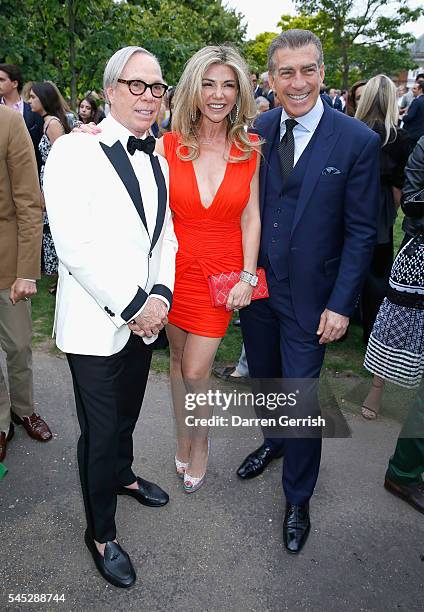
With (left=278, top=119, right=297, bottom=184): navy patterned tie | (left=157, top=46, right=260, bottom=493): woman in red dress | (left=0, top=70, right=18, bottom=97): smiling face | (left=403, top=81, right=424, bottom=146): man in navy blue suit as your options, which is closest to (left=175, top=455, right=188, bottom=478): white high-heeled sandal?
(left=157, top=46, right=260, bottom=493): woman in red dress

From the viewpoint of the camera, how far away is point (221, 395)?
415 centimetres

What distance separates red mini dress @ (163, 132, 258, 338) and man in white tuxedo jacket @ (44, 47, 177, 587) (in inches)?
6.8

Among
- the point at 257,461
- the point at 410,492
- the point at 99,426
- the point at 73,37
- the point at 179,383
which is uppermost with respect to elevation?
the point at 73,37

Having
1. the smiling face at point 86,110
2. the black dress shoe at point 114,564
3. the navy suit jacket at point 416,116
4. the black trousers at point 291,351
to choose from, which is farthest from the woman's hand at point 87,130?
the navy suit jacket at point 416,116

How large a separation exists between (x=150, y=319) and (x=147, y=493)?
1.17 meters

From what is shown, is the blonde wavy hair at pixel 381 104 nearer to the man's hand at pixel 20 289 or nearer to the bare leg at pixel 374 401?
the bare leg at pixel 374 401

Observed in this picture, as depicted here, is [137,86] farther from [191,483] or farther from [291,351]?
[191,483]

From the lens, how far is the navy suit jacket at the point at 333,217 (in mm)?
2385

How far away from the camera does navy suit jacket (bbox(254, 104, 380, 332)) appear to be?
7.82 ft

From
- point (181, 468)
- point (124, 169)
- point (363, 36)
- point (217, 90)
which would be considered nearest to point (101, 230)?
point (124, 169)

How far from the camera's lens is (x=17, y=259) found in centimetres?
311

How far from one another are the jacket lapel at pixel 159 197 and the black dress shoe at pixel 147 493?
55.7 inches

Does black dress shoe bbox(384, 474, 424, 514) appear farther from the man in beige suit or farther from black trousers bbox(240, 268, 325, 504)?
the man in beige suit

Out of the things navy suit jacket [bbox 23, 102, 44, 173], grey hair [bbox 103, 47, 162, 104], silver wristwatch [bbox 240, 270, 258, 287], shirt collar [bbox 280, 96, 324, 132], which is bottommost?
silver wristwatch [bbox 240, 270, 258, 287]
